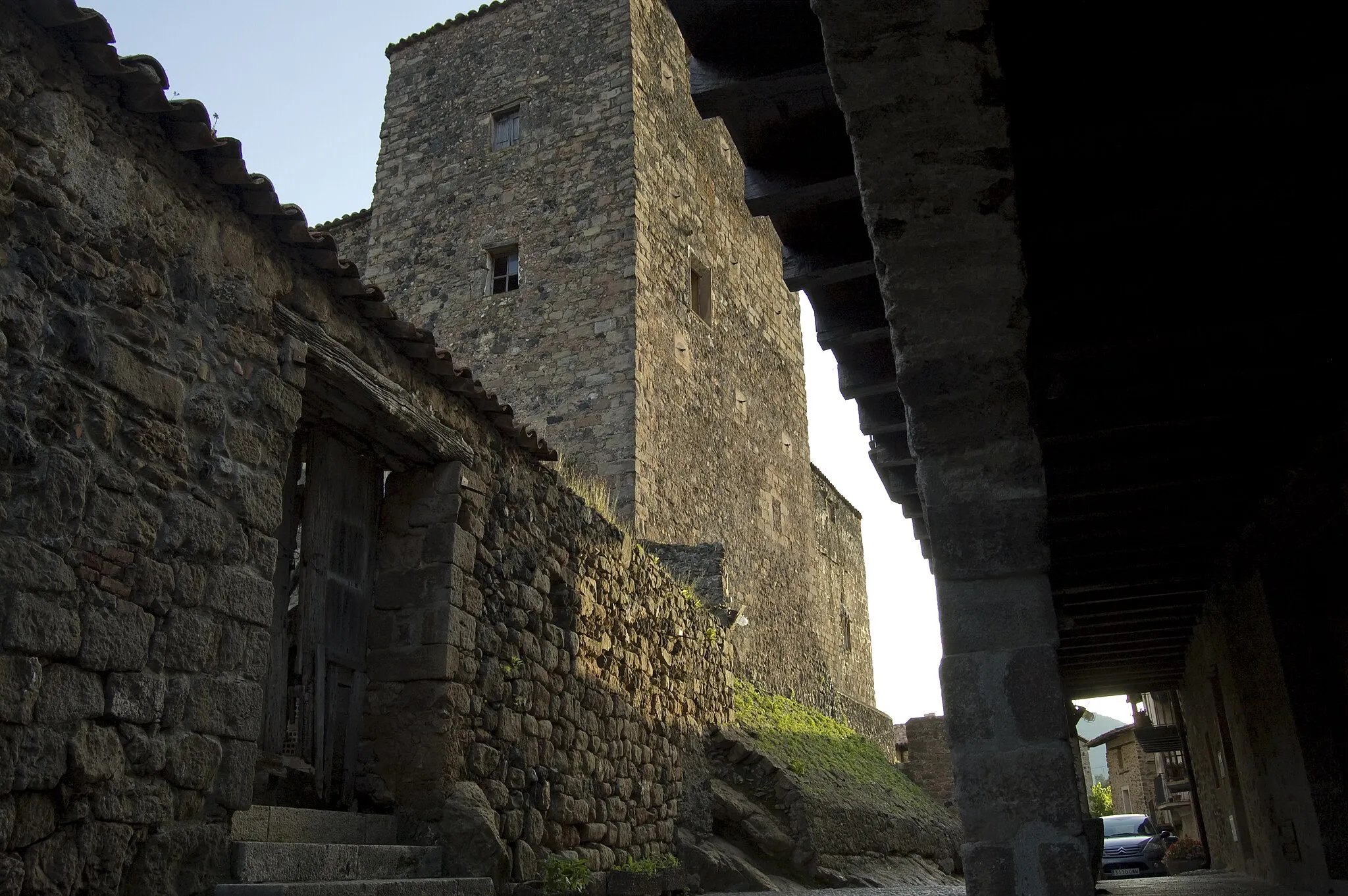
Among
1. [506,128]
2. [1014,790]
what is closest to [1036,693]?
[1014,790]

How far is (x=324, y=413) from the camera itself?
18.5 ft

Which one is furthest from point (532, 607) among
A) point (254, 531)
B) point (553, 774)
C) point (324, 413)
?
point (254, 531)

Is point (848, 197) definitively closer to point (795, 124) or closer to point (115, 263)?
point (795, 124)

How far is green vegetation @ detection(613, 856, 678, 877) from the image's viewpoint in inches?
279

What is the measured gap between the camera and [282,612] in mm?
5387

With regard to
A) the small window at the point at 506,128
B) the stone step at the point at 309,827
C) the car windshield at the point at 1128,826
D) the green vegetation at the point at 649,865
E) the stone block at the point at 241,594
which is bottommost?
the car windshield at the point at 1128,826

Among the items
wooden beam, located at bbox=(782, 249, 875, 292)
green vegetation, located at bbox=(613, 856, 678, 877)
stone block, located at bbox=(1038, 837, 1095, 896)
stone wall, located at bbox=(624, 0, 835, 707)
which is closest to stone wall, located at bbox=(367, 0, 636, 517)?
stone wall, located at bbox=(624, 0, 835, 707)

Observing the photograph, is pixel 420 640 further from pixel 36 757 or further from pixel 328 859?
pixel 36 757

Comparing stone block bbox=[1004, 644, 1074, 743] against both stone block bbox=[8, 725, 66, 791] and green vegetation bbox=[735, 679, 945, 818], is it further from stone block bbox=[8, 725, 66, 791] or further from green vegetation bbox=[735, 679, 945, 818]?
green vegetation bbox=[735, 679, 945, 818]

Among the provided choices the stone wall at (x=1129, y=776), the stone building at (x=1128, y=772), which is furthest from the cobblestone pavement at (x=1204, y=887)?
the stone wall at (x=1129, y=776)

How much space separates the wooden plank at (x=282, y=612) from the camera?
5141mm

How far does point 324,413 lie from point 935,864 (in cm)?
936

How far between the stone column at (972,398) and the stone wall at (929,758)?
45.3 ft

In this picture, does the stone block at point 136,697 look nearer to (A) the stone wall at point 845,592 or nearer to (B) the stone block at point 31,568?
(B) the stone block at point 31,568
